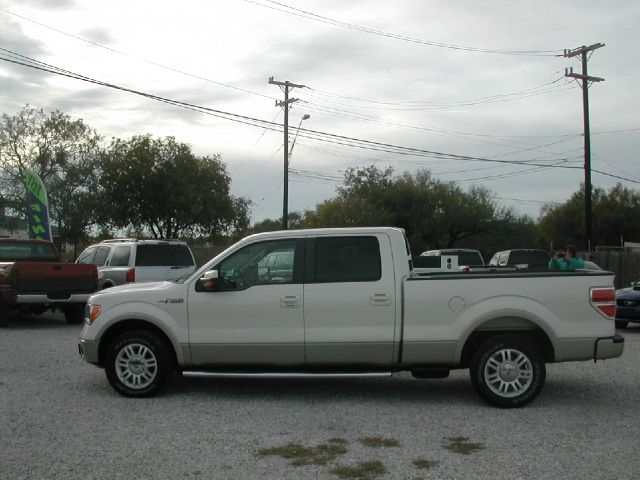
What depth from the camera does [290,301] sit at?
7629mm

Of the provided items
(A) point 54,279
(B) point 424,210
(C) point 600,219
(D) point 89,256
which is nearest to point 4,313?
(A) point 54,279

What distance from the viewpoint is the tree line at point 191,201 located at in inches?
1469

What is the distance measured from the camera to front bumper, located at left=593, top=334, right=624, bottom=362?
7.37 meters

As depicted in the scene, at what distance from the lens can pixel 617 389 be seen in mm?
8461

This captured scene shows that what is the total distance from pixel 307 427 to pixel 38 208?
21.0 metres

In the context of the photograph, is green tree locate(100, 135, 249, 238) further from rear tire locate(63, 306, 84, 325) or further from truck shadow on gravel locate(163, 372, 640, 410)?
truck shadow on gravel locate(163, 372, 640, 410)

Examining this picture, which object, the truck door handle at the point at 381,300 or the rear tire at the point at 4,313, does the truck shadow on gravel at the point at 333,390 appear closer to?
the truck door handle at the point at 381,300

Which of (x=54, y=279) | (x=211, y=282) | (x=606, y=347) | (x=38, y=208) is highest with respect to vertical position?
(x=38, y=208)

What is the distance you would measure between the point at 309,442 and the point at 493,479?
167 centimetres

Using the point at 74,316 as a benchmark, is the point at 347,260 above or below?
above

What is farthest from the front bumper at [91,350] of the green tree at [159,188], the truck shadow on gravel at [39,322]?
the green tree at [159,188]

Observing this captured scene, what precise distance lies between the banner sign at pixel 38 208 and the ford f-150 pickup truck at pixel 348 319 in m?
18.2

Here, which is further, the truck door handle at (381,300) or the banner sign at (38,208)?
the banner sign at (38,208)

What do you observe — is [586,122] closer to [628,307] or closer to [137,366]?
[628,307]
